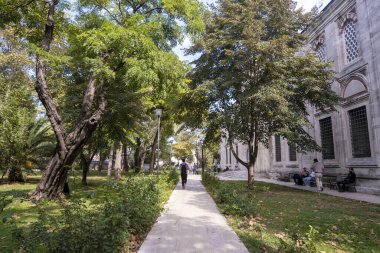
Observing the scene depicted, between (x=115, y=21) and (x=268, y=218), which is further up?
(x=115, y=21)

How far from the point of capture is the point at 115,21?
42.5 feet

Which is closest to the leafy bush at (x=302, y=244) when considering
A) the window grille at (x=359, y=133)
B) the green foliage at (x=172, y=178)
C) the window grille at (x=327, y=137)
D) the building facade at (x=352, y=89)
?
the building facade at (x=352, y=89)

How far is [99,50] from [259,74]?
8846 mm

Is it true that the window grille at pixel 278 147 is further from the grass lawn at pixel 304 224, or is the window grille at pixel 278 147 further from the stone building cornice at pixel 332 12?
the grass lawn at pixel 304 224

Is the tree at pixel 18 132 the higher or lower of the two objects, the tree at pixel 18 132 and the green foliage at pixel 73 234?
the higher

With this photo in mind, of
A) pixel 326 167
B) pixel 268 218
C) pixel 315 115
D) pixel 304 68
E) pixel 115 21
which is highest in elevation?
pixel 115 21

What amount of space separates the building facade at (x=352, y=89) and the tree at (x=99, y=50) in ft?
29.2

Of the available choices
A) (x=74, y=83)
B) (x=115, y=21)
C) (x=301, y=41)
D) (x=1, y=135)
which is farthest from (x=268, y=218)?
(x=1, y=135)

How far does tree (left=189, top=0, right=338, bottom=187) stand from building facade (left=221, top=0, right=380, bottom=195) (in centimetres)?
178

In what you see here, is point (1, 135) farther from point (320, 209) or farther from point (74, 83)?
point (320, 209)

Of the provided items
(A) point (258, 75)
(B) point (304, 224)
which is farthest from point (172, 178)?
(B) point (304, 224)

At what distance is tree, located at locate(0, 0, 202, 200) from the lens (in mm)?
10094

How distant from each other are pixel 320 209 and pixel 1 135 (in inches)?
706

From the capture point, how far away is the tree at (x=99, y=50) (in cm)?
1009
